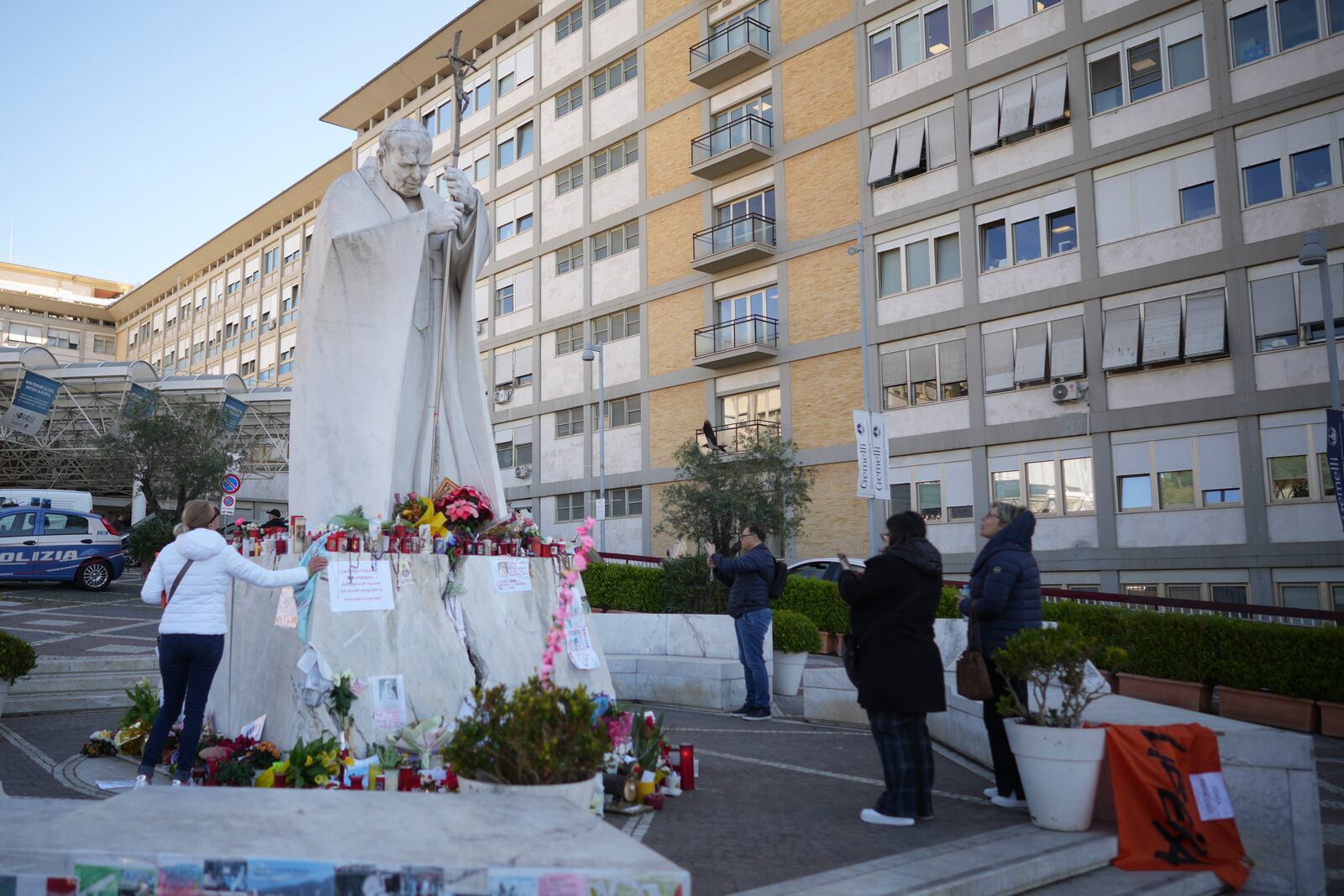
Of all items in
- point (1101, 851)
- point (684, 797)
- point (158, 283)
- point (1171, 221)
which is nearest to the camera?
point (1101, 851)

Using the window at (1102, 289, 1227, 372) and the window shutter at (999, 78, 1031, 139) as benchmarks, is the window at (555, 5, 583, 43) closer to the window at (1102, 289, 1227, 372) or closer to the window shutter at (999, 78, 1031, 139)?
the window shutter at (999, 78, 1031, 139)

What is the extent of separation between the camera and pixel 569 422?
3753 cm

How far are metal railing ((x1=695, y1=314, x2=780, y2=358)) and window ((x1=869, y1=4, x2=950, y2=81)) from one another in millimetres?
7184

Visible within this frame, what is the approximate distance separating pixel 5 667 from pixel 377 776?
187 inches

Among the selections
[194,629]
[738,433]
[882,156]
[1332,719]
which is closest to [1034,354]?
[882,156]

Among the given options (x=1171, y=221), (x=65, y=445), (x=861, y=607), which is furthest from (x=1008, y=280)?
(x=65, y=445)

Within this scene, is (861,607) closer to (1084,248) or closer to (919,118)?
(1084,248)

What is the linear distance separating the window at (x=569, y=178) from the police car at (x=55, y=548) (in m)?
20.0

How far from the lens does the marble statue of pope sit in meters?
7.45

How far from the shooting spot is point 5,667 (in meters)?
8.77

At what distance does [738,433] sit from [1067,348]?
395 inches

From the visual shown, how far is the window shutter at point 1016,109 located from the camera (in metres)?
24.7

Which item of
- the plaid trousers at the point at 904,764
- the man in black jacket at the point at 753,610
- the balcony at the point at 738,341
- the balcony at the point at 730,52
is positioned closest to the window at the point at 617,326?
the balcony at the point at 738,341

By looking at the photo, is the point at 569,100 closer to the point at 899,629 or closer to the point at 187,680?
the point at 187,680
